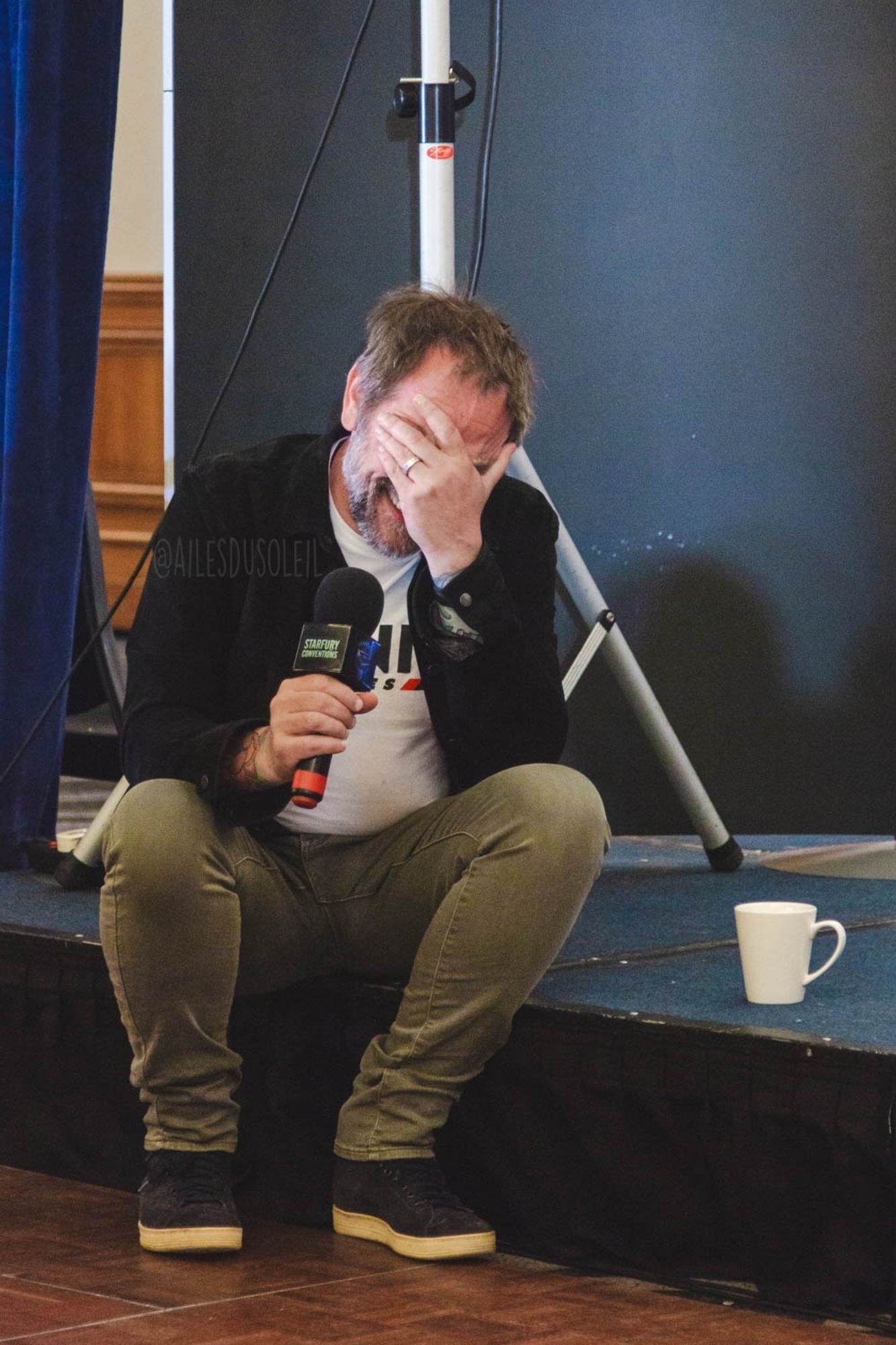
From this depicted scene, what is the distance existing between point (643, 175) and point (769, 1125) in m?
1.24

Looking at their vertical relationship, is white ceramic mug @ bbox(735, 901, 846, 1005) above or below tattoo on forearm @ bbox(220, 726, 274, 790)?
below

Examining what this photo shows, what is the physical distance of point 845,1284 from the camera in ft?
4.11

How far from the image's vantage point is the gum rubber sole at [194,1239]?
4.37 ft

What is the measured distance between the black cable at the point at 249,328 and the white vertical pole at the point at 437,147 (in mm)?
80

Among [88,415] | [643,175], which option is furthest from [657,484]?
[88,415]

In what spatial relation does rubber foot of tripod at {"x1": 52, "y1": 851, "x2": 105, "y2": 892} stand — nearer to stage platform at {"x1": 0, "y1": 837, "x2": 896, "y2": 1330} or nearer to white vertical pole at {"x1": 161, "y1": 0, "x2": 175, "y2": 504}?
stage platform at {"x1": 0, "y1": 837, "x2": 896, "y2": 1330}

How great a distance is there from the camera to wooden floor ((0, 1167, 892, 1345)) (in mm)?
1173

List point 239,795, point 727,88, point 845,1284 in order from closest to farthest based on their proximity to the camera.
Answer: point 845,1284, point 239,795, point 727,88

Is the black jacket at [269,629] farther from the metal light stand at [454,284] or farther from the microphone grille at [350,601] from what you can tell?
the metal light stand at [454,284]

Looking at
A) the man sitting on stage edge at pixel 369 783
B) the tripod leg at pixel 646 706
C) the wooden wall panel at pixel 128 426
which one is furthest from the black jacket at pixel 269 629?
the wooden wall panel at pixel 128 426

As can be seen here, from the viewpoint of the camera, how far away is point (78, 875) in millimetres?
1944

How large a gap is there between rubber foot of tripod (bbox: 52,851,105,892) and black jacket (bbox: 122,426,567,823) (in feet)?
1.64

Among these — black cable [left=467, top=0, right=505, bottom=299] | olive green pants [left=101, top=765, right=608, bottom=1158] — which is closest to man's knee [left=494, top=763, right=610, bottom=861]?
olive green pants [left=101, top=765, right=608, bottom=1158]

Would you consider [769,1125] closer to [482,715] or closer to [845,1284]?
[845,1284]
